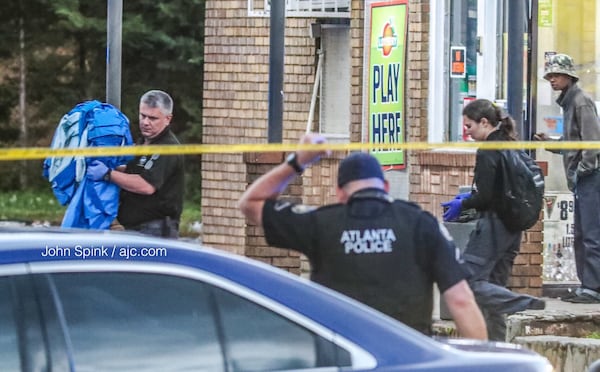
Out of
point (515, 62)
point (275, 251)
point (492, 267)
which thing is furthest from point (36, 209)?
point (492, 267)

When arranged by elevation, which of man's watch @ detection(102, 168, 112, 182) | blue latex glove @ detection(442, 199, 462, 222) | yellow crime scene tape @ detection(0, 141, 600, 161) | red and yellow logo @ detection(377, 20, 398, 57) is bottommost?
blue latex glove @ detection(442, 199, 462, 222)

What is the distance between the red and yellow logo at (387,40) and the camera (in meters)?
13.5

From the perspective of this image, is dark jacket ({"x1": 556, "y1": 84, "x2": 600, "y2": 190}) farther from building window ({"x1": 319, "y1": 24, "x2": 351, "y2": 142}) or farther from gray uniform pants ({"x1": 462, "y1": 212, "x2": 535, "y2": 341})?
building window ({"x1": 319, "y1": 24, "x2": 351, "y2": 142})

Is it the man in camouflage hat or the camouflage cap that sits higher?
the camouflage cap

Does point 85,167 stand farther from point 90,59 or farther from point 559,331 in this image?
point 90,59

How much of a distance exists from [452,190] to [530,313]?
9.47 feet

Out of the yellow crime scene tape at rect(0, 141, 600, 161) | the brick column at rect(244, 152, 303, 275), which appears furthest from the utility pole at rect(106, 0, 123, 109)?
the yellow crime scene tape at rect(0, 141, 600, 161)

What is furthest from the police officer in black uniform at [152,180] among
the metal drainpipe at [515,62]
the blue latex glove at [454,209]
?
the metal drainpipe at [515,62]

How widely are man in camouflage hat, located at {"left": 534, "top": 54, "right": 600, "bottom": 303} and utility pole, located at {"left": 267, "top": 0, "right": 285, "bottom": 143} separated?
6.34 feet

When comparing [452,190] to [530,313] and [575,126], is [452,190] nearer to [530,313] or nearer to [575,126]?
[575,126]

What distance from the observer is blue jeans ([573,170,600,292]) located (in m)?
10.9

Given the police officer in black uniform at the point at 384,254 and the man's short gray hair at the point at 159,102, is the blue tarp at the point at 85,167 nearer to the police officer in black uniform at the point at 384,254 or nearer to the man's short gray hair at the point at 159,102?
the man's short gray hair at the point at 159,102

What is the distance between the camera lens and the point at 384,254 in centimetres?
590

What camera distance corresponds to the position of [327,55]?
1662 centimetres
